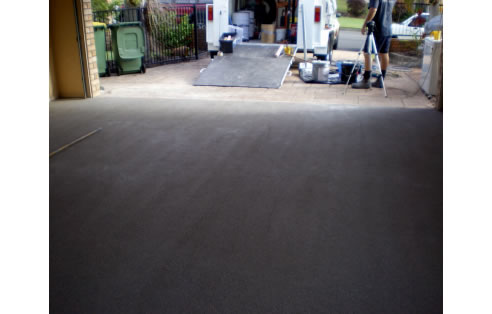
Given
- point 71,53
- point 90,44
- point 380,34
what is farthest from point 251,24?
point 71,53

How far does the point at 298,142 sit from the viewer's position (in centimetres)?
557

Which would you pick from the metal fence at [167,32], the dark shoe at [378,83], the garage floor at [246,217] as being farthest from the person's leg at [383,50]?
the metal fence at [167,32]

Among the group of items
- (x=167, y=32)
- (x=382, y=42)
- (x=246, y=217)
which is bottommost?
(x=246, y=217)

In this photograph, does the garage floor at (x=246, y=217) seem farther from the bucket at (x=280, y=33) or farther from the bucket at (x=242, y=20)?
the bucket at (x=280, y=33)

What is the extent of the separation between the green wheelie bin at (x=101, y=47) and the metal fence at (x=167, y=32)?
1698 mm

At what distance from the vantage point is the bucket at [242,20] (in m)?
11.9

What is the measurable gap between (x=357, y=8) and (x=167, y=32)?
22.1 metres

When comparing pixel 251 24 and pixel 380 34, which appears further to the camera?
pixel 251 24

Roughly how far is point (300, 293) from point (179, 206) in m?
1.46

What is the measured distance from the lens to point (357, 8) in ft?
105

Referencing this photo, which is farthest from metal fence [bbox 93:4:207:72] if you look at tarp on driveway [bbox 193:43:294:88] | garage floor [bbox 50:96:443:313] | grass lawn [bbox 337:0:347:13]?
grass lawn [bbox 337:0:347:13]

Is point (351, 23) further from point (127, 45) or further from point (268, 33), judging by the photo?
point (127, 45)

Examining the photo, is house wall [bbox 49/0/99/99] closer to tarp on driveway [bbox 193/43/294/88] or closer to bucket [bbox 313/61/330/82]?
tarp on driveway [bbox 193/43/294/88]
